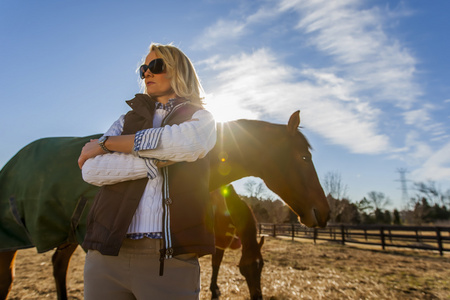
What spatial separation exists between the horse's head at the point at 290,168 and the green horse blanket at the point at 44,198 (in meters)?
1.52

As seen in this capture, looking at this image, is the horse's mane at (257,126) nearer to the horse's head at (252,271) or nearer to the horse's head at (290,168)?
the horse's head at (290,168)

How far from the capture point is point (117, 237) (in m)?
1.07

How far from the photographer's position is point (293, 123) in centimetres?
269

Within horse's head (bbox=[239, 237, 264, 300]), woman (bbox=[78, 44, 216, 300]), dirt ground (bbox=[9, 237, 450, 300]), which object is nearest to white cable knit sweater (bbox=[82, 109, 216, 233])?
woman (bbox=[78, 44, 216, 300])

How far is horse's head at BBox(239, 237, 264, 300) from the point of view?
3.68 m

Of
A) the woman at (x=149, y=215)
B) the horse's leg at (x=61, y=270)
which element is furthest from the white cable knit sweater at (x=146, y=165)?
the horse's leg at (x=61, y=270)

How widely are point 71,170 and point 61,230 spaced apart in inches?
21.2

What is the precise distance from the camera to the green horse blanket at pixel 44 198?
247cm

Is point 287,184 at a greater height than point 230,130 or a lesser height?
lesser

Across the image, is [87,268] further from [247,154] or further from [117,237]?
[247,154]

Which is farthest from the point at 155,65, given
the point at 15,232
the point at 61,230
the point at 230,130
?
the point at 15,232

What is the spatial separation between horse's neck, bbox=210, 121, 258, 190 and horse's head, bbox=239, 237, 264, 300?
1556 mm

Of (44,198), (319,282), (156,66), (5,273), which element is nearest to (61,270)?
(5,273)

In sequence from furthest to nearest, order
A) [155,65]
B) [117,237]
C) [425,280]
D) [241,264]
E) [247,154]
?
[425,280]
[241,264]
[247,154]
[155,65]
[117,237]
